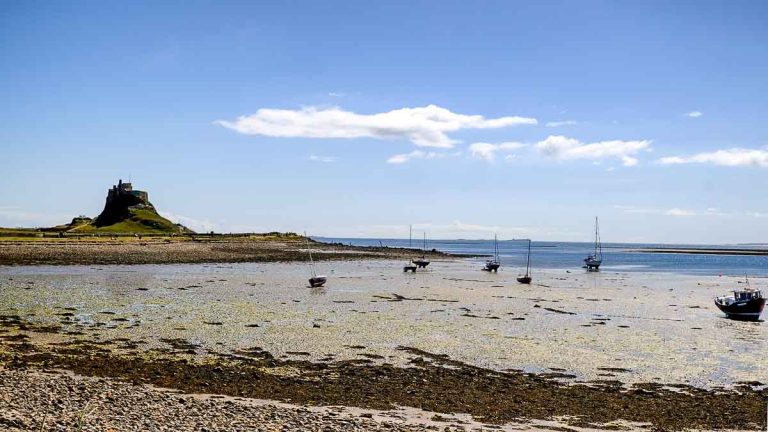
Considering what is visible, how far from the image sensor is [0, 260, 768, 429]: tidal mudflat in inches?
851

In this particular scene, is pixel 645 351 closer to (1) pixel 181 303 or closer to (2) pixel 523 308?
(2) pixel 523 308

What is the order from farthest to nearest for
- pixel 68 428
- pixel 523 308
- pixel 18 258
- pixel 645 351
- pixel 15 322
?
1. pixel 18 258
2. pixel 523 308
3. pixel 15 322
4. pixel 645 351
5. pixel 68 428

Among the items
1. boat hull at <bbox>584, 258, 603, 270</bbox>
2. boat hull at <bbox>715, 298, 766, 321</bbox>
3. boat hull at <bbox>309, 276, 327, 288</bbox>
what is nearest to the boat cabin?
boat hull at <bbox>715, 298, 766, 321</bbox>

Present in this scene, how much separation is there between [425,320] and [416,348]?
11.2 m

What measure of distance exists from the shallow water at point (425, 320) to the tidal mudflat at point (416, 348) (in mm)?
155

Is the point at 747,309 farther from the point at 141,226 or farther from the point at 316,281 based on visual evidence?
the point at 141,226

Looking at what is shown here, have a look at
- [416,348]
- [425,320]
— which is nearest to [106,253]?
[425,320]

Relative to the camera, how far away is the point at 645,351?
1281 inches

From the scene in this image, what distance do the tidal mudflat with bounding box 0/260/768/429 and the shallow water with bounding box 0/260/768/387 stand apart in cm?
15

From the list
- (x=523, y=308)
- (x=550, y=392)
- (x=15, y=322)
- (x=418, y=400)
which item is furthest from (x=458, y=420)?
(x=523, y=308)

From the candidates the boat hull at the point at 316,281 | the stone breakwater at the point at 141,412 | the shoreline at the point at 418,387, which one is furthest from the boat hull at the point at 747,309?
the boat hull at the point at 316,281

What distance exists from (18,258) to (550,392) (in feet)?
289

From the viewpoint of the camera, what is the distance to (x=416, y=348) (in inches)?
1236

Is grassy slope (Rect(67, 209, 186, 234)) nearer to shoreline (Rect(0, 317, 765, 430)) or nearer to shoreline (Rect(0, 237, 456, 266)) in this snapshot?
shoreline (Rect(0, 237, 456, 266))
